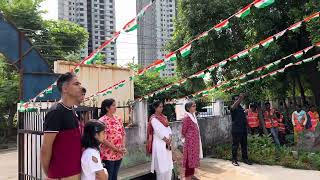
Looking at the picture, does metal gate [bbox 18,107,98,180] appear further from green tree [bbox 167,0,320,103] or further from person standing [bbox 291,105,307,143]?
person standing [bbox 291,105,307,143]

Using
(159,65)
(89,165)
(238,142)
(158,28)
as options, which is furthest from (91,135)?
(158,28)

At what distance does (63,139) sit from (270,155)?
7.36 metres

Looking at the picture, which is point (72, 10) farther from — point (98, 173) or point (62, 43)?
point (98, 173)

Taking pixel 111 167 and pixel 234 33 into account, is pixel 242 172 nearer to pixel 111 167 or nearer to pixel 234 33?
pixel 111 167

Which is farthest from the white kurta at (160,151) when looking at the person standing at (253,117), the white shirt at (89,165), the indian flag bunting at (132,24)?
the person standing at (253,117)

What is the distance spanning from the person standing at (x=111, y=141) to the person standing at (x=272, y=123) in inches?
265

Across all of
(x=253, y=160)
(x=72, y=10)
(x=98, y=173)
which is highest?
(x=72, y=10)

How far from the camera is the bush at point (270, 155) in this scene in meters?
8.48

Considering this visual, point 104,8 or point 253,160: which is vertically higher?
point 104,8

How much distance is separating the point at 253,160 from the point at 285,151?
1.12 metres

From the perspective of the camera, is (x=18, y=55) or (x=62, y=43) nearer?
(x=18, y=55)

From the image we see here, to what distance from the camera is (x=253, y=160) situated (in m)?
8.99

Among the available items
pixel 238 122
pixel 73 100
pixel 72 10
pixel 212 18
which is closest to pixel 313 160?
pixel 238 122

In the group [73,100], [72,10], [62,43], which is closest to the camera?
[73,100]
